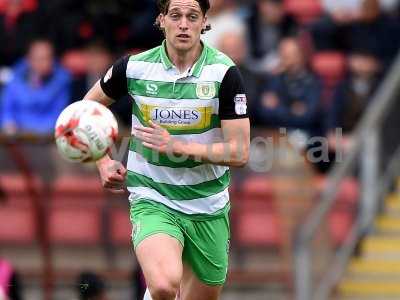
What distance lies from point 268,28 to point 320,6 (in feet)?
3.51

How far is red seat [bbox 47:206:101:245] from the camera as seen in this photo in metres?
12.5

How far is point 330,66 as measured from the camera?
1498 cm

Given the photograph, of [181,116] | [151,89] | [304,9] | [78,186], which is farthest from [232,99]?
[304,9]

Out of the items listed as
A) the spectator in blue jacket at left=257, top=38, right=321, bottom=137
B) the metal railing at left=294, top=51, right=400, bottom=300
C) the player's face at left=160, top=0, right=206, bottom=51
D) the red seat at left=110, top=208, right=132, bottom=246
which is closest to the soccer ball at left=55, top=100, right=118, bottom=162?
the player's face at left=160, top=0, right=206, bottom=51

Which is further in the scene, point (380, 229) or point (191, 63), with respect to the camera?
point (380, 229)

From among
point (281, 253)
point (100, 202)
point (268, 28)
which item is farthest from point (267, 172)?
point (268, 28)

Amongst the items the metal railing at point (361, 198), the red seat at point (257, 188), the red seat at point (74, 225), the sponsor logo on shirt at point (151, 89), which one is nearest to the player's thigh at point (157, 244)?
the sponsor logo on shirt at point (151, 89)

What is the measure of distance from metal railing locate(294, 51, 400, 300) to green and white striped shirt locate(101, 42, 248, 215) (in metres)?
3.94

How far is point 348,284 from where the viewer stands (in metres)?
13.5

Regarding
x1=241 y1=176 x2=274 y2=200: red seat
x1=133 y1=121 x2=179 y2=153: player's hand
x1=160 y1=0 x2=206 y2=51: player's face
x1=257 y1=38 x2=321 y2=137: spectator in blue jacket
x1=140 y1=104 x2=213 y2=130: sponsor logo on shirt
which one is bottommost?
x1=241 y1=176 x2=274 y2=200: red seat

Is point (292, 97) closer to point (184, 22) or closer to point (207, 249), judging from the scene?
point (207, 249)

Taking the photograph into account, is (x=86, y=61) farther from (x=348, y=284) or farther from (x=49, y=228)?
(x=348, y=284)

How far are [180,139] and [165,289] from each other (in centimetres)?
100

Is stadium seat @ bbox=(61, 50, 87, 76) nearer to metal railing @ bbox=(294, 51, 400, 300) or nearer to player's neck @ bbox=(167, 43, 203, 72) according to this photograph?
metal railing @ bbox=(294, 51, 400, 300)
